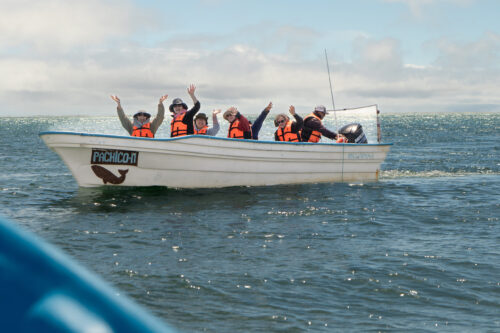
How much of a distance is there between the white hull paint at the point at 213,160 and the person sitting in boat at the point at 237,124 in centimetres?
85

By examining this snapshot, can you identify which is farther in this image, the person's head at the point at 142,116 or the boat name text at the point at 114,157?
Answer: the person's head at the point at 142,116

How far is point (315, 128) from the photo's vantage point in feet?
55.3

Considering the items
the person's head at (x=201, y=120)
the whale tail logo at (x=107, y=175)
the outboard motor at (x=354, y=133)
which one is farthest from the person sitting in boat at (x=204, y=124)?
the outboard motor at (x=354, y=133)

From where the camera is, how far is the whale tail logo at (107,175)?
13734mm

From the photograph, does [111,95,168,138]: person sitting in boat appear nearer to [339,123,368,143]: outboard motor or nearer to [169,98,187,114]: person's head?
[169,98,187,114]: person's head

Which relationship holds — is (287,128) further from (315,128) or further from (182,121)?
(182,121)

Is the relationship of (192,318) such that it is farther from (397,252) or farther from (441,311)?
(397,252)

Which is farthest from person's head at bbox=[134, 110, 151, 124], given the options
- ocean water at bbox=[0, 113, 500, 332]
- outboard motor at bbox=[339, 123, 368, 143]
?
outboard motor at bbox=[339, 123, 368, 143]

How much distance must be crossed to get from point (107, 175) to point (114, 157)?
542mm

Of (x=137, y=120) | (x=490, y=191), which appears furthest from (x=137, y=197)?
(x=490, y=191)

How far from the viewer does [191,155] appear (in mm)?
14422

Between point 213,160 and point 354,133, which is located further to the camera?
point 354,133

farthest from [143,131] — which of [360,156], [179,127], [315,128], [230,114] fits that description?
[360,156]

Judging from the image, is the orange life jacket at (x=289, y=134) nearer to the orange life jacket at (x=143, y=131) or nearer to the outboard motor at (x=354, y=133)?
the outboard motor at (x=354, y=133)
